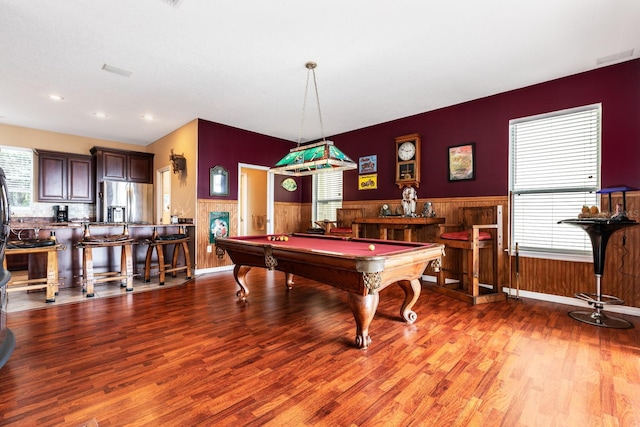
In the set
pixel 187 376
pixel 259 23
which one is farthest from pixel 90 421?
pixel 259 23

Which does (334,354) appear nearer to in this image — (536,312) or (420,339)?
(420,339)

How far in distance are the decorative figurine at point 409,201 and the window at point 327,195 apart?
1748mm

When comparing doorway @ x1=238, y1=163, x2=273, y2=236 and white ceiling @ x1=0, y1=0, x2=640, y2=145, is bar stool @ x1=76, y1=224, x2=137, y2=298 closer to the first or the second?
white ceiling @ x1=0, y1=0, x2=640, y2=145

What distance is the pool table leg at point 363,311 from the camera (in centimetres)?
227

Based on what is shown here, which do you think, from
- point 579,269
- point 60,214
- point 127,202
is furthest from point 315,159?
point 60,214

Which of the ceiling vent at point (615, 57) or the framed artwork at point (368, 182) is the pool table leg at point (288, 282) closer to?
the framed artwork at point (368, 182)

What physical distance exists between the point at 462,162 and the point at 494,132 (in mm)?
572

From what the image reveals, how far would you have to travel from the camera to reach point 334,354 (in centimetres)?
221

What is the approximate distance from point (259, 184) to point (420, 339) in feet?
19.9

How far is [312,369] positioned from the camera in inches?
78.5

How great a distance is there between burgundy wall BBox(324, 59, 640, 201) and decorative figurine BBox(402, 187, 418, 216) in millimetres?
242

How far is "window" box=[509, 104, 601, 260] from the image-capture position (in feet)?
11.3

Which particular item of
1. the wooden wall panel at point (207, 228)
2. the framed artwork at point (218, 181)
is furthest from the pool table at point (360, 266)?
the framed artwork at point (218, 181)

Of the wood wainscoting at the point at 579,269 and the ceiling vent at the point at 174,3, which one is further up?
the ceiling vent at the point at 174,3
